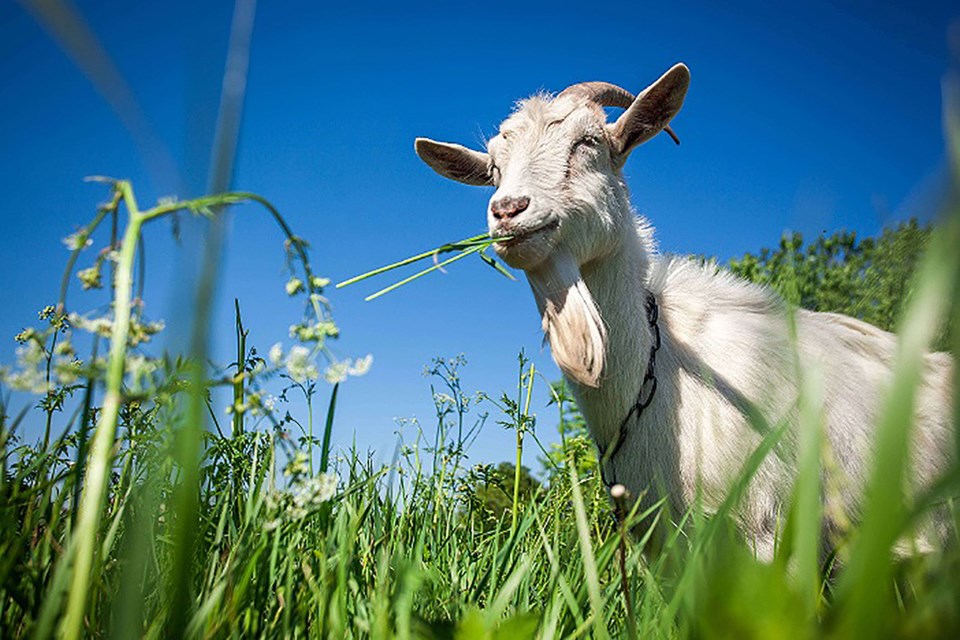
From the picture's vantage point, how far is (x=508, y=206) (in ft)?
10.3

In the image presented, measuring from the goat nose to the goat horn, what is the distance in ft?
4.37

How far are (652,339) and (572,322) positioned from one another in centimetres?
55

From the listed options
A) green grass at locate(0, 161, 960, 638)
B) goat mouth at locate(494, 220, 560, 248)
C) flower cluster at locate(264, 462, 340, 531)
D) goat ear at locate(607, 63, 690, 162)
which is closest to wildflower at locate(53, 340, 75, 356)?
green grass at locate(0, 161, 960, 638)

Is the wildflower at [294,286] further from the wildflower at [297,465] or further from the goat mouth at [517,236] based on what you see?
the goat mouth at [517,236]

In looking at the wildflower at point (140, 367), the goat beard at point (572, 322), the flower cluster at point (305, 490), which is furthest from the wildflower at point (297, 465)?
the goat beard at point (572, 322)

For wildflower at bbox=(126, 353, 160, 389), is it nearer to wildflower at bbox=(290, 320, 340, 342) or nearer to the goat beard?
wildflower at bbox=(290, 320, 340, 342)

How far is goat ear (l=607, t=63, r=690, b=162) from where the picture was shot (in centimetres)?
386

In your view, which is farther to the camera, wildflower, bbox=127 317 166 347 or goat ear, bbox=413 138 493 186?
goat ear, bbox=413 138 493 186

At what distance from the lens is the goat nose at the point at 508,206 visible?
3.11 metres

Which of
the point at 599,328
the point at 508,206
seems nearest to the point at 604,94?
the point at 508,206

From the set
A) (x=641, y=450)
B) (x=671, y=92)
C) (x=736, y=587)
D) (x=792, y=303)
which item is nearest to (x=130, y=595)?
(x=736, y=587)

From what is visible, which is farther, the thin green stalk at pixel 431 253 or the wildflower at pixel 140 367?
the thin green stalk at pixel 431 253

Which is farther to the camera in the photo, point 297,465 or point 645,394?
point 645,394

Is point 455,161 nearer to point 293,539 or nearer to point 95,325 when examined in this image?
point 293,539
